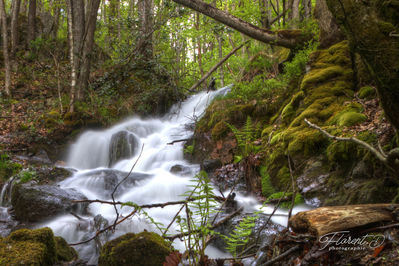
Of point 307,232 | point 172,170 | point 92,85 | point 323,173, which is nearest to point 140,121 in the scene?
point 92,85

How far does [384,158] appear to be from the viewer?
195 centimetres

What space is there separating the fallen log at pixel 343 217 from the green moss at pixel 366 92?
3450 millimetres

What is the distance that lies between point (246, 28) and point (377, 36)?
5.87 m

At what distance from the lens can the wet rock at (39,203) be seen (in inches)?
212

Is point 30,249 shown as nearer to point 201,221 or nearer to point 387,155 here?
point 201,221

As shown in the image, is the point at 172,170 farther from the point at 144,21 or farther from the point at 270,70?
the point at 144,21

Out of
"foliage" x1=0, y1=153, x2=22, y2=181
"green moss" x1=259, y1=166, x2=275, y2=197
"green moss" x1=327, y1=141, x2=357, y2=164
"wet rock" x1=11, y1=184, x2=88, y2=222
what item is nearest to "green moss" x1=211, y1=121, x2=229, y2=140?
"green moss" x1=259, y1=166, x2=275, y2=197

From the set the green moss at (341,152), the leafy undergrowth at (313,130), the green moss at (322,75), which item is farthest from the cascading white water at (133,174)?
the green moss at (322,75)

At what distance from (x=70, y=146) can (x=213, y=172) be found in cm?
600

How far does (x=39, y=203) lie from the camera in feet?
18.0

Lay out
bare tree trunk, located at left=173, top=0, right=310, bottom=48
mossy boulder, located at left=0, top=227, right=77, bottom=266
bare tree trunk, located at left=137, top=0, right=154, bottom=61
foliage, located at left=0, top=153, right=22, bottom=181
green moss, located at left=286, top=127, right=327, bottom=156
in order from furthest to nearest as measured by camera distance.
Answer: bare tree trunk, located at left=137, top=0, right=154, bottom=61
foliage, located at left=0, top=153, right=22, bottom=181
bare tree trunk, located at left=173, top=0, right=310, bottom=48
green moss, located at left=286, top=127, right=327, bottom=156
mossy boulder, located at left=0, top=227, right=77, bottom=266

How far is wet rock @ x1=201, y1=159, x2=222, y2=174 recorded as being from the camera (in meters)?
6.80

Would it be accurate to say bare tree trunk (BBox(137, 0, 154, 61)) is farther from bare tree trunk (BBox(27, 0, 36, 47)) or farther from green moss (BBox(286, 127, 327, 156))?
green moss (BBox(286, 127, 327, 156))
